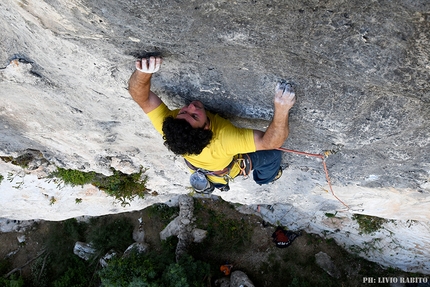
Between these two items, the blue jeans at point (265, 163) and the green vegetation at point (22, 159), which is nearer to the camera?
the blue jeans at point (265, 163)

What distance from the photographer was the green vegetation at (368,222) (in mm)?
6789

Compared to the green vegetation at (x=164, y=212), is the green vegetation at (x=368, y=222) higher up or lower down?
higher up

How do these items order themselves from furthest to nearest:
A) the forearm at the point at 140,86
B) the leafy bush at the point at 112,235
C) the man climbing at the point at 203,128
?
the leafy bush at the point at 112,235 < the forearm at the point at 140,86 < the man climbing at the point at 203,128

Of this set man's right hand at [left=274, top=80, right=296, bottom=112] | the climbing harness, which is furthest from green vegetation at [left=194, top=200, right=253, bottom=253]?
man's right hand at [left=274, top=80, right=296, bottom=112]

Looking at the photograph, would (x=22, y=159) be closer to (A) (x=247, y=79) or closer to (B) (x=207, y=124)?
(B) (x=207, y=124)

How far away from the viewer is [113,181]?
21.9 feet

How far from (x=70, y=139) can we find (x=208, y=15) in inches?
140

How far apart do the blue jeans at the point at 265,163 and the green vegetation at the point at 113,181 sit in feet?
8.67

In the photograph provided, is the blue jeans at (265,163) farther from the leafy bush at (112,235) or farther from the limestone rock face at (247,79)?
the leafy bush at (112,235)

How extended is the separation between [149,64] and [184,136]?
0.73 meters

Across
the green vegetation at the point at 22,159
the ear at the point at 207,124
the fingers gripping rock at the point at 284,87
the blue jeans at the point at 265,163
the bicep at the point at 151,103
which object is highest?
the fingers gripping rock at the point at 284,87

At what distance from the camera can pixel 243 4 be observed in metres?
2.07

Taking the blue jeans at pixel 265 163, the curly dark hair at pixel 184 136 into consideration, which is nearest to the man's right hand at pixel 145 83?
the curly dark hair at pixel 184 136

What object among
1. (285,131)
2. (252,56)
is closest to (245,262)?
(285,131)
